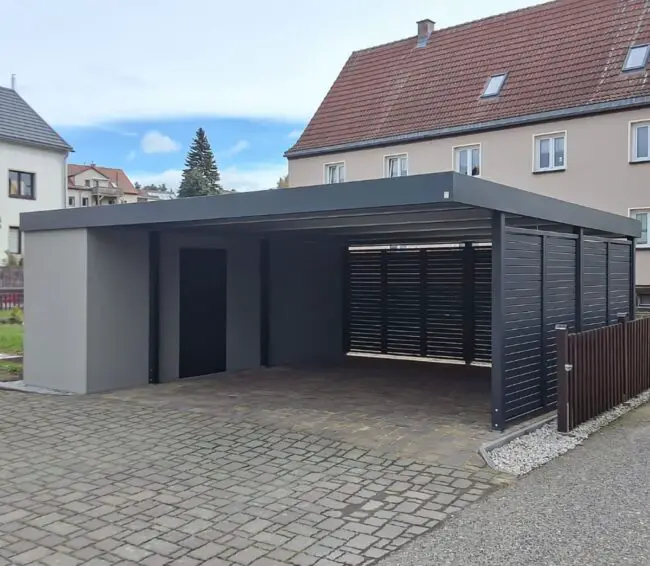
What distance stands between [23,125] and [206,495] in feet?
96.6

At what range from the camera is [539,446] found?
20.2ft

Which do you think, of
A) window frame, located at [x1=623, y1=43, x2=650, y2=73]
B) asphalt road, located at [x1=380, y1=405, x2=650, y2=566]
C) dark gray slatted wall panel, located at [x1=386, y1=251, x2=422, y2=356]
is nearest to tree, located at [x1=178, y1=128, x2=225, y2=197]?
window frame, located at [x1=623, y1=43, x2=650, y2=73]

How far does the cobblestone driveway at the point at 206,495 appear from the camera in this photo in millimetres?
4016

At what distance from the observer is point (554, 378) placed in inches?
302

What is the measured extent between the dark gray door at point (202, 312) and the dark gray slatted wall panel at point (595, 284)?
17.5 feet

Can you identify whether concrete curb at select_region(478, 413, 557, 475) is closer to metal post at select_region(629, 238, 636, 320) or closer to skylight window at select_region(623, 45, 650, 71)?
metal post at select_region(629, 238, 636, 320)

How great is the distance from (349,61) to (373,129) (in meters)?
4.45

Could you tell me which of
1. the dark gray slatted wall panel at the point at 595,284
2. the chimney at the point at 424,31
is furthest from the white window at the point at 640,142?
the chimney at the point at 424,31

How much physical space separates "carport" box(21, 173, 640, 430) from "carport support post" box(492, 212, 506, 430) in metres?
0.02

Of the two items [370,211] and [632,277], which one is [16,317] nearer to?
[370,211]

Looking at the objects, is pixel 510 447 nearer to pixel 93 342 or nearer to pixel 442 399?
pixel 442 399

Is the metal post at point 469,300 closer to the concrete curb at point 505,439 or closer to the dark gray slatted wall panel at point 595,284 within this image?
the dark gray slatted wall panel at point 595,284

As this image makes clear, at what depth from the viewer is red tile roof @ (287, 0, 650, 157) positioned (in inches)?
671

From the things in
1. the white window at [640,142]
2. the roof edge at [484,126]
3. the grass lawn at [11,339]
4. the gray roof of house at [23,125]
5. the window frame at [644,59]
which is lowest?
the grass lawn at [11,339]
